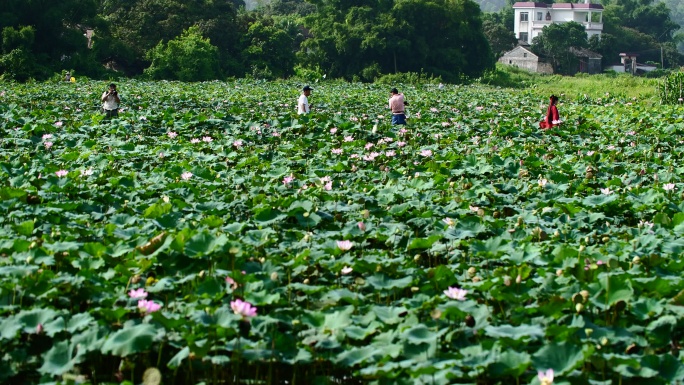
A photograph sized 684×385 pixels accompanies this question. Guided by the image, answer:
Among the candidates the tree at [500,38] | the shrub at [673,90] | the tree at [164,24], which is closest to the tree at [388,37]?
the tree at [164,24]

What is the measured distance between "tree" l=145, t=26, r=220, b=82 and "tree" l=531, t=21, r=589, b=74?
3191cm

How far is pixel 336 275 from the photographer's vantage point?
13.0 feet

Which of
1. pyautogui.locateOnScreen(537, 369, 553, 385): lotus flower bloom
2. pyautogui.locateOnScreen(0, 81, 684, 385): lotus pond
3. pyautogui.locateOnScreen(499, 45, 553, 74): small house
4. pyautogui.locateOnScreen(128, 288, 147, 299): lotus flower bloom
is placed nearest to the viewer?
pyautogui.locateOnScreen(537, 369, 553, 385): lotus flower bloom

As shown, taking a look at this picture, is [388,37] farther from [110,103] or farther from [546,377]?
[546,377]

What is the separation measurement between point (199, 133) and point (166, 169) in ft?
11.6

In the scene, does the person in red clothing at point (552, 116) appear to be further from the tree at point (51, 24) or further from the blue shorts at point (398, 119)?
the tree at point (51, 24)

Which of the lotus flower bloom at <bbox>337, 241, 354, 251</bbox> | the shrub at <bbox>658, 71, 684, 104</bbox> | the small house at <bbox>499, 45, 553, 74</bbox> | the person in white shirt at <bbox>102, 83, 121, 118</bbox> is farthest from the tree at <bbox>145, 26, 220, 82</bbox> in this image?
the small house at <bbox>499, 45, 553, 74</bbox>

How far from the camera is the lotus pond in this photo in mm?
3004

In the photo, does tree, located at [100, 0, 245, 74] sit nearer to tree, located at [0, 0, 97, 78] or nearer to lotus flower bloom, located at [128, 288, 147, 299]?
tree, located at [0, 0, 97, 78]

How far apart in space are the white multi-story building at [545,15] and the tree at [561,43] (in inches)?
743

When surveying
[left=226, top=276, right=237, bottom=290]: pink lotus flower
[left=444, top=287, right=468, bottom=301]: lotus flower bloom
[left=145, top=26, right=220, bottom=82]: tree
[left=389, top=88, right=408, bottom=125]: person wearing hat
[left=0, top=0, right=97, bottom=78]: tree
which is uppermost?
[left=0, top=0, right=97, bottom=78]: tree

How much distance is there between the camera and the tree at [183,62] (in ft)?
101

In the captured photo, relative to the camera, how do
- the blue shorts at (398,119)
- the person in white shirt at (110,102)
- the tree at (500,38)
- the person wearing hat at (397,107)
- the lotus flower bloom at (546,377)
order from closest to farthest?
the lotus flower bloom at (546,377) < the person wearing hat at (397,107) < the blue shorts at (398,119) < the person in white shirt at (110,102) < the tree at (500,38)

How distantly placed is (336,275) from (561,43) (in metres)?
56.4
